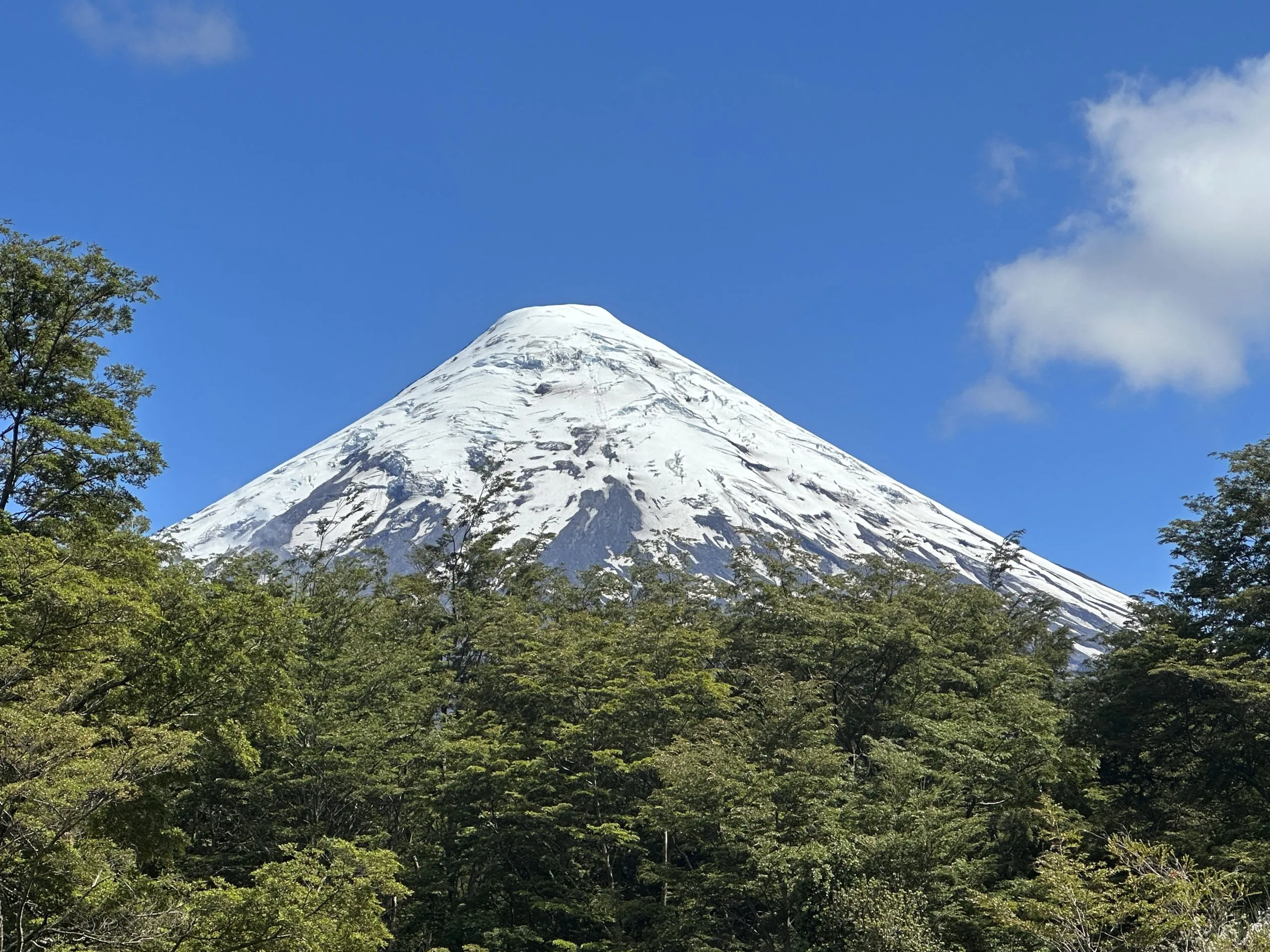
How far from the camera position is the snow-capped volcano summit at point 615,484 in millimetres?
145500

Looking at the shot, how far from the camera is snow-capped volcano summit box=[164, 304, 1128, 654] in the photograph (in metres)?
146

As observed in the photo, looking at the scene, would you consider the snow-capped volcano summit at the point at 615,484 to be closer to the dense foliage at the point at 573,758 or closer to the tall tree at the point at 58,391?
the dense foliage at the point at 573,758

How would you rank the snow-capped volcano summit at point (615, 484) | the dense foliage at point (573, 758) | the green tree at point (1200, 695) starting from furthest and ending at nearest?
the snow-capped volcano summit at point (615, 484) < the green tree at point (1200, 695) < the dense foliage at point (573, 758)

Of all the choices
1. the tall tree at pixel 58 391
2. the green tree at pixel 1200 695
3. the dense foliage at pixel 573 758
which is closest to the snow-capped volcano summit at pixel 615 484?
the dense foliage at pixel 573 758

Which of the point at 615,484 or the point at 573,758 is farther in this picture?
the point at 615,484

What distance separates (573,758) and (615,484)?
133 metres

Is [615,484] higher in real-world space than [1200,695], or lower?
higher

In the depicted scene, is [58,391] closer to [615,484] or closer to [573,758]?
[573,758]

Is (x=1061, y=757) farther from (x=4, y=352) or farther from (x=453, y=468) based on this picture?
(x=453, y=468)

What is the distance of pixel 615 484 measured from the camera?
522 ft

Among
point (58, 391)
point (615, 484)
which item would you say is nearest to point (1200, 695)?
point (58, 391)

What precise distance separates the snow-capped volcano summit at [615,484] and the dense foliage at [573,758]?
90.3m

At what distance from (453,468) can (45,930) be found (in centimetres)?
15444

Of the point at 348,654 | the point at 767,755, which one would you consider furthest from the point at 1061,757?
the point at 348,654
